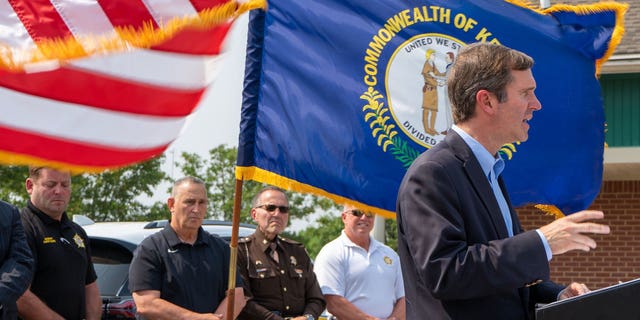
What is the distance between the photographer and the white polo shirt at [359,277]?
25.9 feet

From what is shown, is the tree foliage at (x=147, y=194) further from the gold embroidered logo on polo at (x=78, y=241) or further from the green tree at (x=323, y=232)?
the gold embroidered logo on polo at (x=78, y=241)

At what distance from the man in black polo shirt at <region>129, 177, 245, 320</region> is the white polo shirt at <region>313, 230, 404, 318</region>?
1154 mm

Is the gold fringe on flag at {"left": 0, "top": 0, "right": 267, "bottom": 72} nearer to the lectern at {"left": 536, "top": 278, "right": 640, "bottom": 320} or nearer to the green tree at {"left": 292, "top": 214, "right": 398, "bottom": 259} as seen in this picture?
the lectern at {"left": 536, "top": 278, "right": 640, "bottom": 320}

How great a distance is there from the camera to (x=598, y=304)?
2781 millimetres

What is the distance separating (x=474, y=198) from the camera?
322 centimetres

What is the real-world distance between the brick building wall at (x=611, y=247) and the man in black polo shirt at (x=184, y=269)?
916cm

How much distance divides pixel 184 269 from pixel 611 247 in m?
10.1

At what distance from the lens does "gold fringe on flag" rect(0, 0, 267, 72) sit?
3895 millimetres

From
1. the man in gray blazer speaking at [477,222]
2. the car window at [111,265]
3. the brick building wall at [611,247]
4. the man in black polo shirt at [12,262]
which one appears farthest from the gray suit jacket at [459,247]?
→ the brick building wall at [611,247]

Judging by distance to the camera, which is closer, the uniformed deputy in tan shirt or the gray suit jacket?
the gray suit jacket

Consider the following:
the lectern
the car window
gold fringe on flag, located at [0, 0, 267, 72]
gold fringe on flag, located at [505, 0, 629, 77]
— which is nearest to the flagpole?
gold fringe on flag, located at [0, 0, 267, 72]

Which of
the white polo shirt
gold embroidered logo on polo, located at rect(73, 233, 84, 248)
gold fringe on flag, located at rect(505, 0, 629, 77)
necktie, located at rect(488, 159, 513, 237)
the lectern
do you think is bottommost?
the white polo shirt

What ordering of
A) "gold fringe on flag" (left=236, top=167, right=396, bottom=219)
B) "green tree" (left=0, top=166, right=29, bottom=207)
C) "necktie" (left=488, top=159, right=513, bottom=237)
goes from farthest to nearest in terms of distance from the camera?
1. "green tree" (left=0, top=166, right=29, bottom=207)
2. "gold fringe on flag" (left=236, top=167, right=396, bottom=219)
3. "necktie" (left=488, top=159, right=513, bottom=237)

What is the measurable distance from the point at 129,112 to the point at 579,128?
12.2 ft
